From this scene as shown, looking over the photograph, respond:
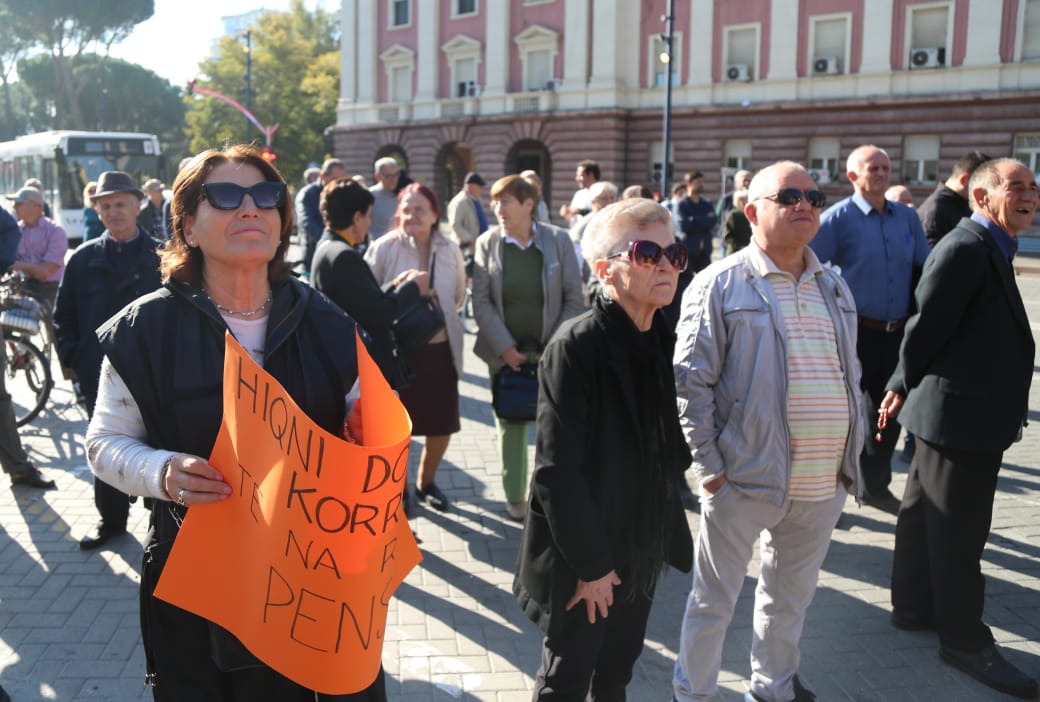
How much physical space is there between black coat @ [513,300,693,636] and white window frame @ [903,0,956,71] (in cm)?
3016

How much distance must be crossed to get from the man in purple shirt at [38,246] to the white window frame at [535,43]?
29418 mm

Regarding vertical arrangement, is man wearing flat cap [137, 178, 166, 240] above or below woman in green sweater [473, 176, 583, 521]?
above

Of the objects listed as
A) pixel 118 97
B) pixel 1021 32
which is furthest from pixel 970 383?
pixel 118 97

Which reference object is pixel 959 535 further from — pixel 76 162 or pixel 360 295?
pixel 76 162

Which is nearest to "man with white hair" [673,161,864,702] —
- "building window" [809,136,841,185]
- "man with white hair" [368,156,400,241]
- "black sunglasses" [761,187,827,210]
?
"black sunglasses" [761,187,827,210]

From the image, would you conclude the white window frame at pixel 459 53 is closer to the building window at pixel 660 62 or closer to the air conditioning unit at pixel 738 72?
the building window at pixel 660 62

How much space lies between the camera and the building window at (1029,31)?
88.4 feet

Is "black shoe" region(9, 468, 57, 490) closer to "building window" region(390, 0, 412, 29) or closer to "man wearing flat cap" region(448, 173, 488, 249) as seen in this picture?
"man wearing flat cap" region(448, 173, 488, 249)

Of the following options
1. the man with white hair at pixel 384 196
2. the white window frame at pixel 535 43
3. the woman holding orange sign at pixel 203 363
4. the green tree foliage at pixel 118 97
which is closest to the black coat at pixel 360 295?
the woman holding orange sign at pixel 203 363

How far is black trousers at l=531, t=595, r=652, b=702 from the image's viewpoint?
268 cm

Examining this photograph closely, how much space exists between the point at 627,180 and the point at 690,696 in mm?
32459

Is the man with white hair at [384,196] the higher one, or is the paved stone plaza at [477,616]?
the man with white hair at [384,196]

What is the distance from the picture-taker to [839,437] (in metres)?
3.03

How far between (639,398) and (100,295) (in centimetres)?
349
